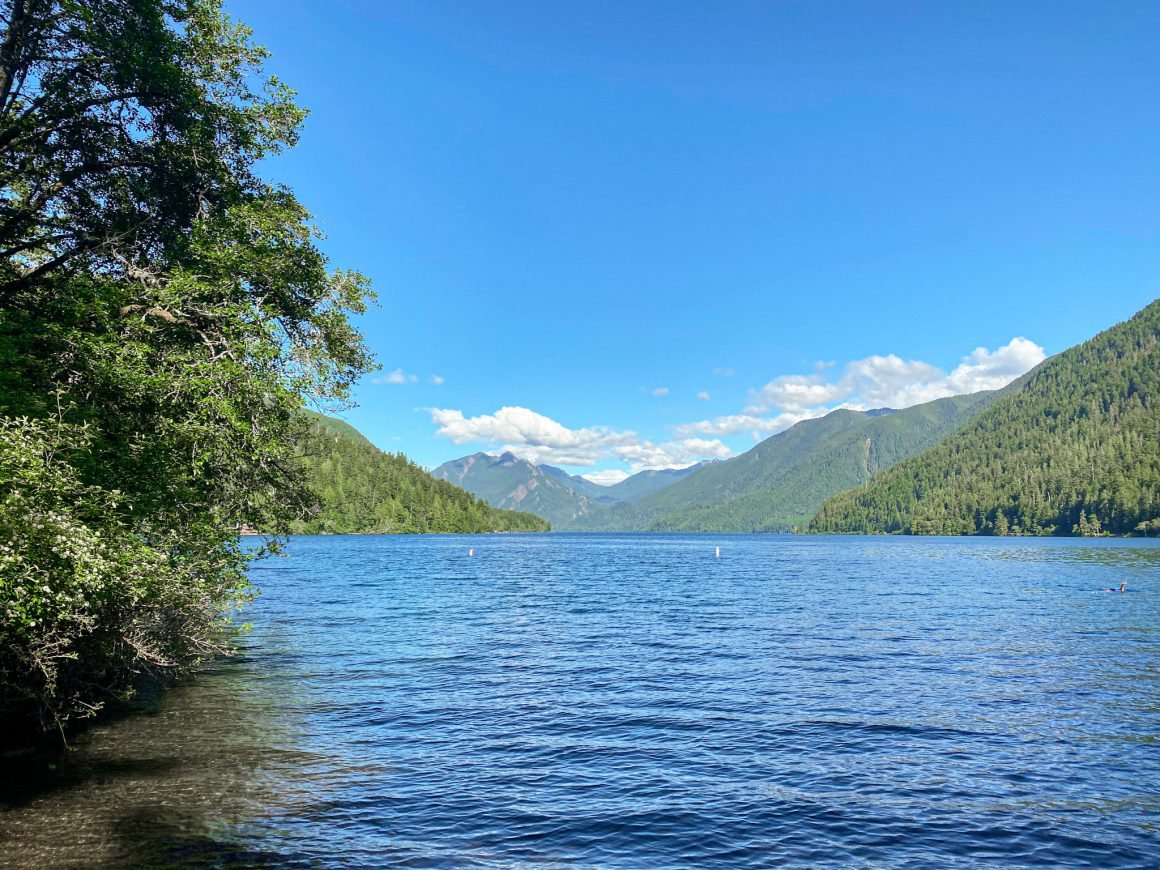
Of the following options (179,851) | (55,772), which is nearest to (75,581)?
(179,851)

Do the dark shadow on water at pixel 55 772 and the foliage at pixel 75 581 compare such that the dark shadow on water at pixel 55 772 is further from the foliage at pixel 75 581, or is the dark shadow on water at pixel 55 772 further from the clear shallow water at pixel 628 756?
the foliage at pixel 75 581

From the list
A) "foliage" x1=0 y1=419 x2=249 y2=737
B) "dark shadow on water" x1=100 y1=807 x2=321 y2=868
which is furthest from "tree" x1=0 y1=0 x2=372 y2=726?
"dark shadow on water" x1=100 y1=807 x2=321 y2=868

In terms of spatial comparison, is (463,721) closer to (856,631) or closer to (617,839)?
(617,839)

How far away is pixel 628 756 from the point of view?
65.3ft

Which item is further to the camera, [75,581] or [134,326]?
[134,326]

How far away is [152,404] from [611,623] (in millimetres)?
34478

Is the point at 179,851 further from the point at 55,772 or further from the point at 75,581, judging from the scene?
the point at 55,772

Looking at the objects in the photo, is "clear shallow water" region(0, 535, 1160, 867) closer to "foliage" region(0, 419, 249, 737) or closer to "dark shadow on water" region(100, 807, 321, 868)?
"dark shadow on water" region(100, 807, 321, 868)

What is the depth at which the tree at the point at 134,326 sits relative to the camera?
16125 mm

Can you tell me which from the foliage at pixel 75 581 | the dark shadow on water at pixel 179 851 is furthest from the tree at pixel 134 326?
the dark shadow on water at pixel 179 851

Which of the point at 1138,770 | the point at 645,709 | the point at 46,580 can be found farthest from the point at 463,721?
the point at 1138,770

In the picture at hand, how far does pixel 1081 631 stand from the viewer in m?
42.5

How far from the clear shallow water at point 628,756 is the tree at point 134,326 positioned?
436 cm

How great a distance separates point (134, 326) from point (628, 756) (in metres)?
17.6
